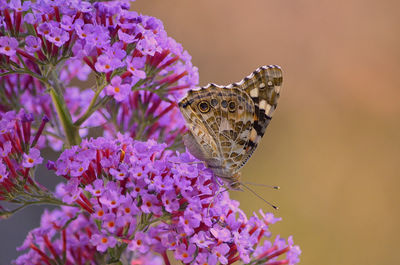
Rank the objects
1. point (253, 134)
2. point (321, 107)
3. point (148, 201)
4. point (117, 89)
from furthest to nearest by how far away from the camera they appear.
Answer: point (321, 107) → point (253, 134) → point (117, 89) → point (148, 201)

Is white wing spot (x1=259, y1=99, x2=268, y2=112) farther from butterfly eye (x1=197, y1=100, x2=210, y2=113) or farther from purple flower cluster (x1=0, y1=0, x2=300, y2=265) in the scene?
purple flower cluster (x1=0, y1=0, x2=300, y2=265)

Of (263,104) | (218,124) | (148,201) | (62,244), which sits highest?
(263,104)

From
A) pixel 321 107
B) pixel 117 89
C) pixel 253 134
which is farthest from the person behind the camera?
pixel 321 107

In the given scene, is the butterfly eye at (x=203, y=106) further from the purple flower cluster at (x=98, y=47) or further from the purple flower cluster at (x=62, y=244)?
the purple flower cluster at (x=62, y=244)

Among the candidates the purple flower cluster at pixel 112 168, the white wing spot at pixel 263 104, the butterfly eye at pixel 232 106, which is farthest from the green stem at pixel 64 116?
the white wing spot at pixel 263 104

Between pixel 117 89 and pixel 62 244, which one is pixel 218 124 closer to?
pixel 117 89

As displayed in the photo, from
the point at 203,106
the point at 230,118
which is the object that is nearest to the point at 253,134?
the point at 230,118

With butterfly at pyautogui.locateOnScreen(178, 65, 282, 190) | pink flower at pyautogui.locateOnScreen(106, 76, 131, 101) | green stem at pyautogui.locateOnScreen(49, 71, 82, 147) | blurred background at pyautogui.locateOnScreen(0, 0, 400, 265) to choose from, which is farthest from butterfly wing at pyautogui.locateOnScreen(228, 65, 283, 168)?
blurred background at pyautogui.locateOnScreen(0, 0, 400, 265)
